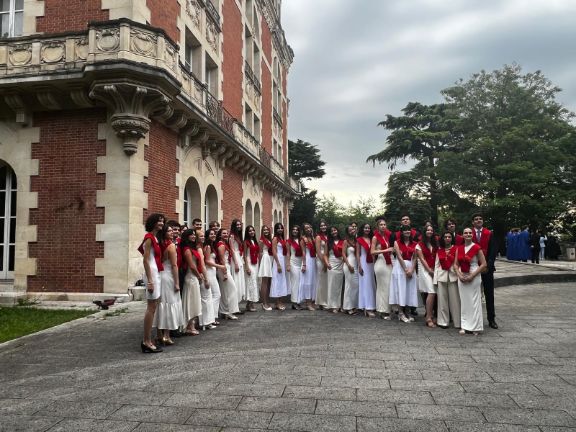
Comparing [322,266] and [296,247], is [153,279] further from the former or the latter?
[322,266]

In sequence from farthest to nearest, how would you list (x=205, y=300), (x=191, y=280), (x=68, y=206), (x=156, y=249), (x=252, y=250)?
1. (x=68, y=206)
2. (x=252, y=250)
3. (x=205, y=300)
4. (x=191, y=280)
5. (x=156, y=249)

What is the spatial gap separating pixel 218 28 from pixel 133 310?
483 inches

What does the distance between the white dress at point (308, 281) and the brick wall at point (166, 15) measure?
23.5ft

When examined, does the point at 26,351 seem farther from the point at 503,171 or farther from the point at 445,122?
the point at 445,122

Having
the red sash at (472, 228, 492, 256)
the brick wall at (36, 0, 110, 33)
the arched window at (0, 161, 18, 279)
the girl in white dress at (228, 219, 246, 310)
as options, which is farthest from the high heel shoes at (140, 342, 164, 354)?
the brick wall at (36, 0, 110, 33)

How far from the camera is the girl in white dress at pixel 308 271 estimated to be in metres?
9.71

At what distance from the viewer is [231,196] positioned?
60.9 feet

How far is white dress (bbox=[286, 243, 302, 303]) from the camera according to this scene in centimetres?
964

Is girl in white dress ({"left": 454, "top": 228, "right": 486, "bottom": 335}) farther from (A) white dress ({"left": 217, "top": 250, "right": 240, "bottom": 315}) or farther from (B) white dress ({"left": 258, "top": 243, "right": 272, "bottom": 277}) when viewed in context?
(A) white dress ({"left": 217, "top": 250, "right": 240, "bottom": 315})

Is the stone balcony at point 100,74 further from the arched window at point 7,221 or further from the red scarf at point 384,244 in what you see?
the red scarf at point 384,244

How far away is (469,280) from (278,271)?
4.09 m

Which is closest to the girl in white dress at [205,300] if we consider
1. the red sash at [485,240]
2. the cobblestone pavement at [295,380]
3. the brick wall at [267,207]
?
the cobblestone pavement at [295,380]

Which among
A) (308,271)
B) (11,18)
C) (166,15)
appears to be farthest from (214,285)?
(11,18)

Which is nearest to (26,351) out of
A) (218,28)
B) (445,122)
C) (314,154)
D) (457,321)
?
(457,321)
